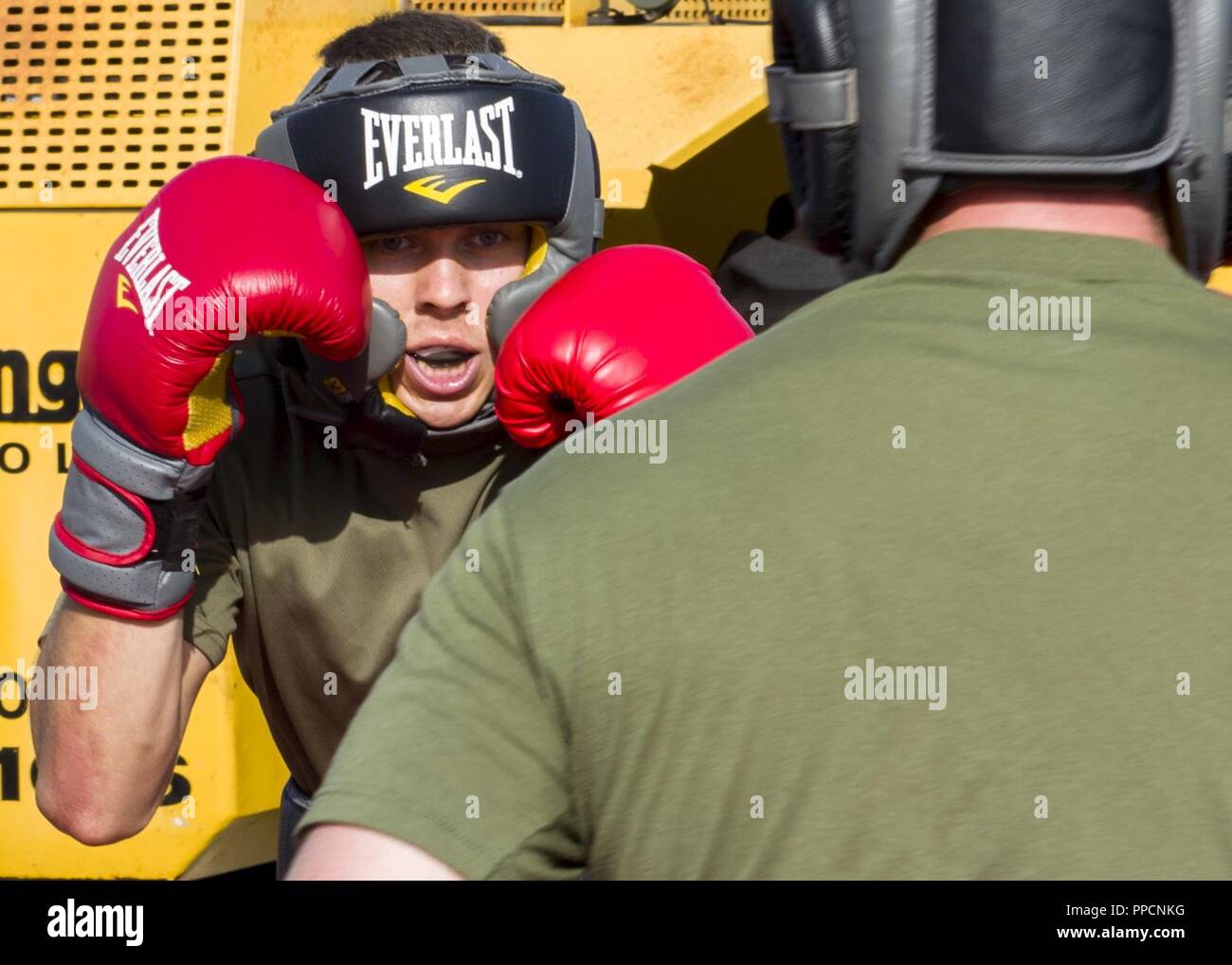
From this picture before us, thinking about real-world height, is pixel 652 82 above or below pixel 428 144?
below

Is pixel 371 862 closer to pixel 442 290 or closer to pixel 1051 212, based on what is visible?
pixel 1051 212

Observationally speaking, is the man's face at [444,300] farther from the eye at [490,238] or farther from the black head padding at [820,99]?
the black head padding at [820,99]

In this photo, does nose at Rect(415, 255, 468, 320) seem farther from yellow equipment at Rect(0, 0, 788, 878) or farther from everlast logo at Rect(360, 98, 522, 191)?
yellow equipment at Rect(0, 0, 788, 878)

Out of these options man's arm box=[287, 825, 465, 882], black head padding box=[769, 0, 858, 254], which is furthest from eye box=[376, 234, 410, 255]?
man's arm box=[287, 825, 465, 882]

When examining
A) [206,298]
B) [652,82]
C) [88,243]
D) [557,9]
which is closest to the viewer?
[206,298]

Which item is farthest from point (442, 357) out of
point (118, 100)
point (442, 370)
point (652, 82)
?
point (652, 82)

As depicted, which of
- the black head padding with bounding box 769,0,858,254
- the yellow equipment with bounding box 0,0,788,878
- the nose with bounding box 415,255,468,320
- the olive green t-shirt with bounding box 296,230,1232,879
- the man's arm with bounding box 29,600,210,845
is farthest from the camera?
the yellow equipment with bounding box 0,0,788,878

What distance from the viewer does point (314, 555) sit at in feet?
8.07

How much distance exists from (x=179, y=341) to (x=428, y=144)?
487 millimetres

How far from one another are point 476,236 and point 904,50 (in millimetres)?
1593

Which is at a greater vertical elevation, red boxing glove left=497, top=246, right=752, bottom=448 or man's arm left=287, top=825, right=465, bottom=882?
man's arm left=287, top=825, right=465, bottom=882

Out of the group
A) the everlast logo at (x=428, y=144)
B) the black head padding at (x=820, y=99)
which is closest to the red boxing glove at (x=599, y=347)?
the everlast logo at (x=428, y=144)

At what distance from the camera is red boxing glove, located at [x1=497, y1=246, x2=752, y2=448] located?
2.37 metres

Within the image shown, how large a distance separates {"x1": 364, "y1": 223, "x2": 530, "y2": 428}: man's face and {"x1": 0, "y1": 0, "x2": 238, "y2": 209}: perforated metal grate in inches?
41.7
